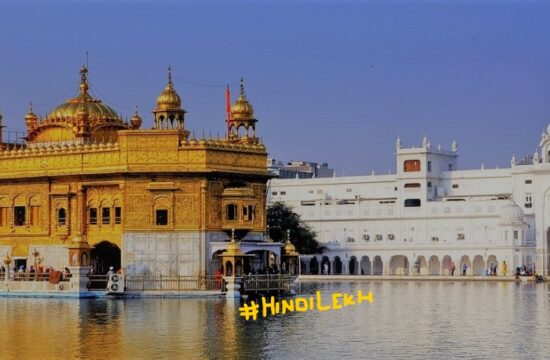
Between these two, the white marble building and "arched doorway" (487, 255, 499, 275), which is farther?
→ the white marble building

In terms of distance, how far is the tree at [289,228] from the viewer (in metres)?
77.6

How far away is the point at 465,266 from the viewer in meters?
78.9

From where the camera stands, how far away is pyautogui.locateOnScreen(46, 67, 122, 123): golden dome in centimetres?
5000

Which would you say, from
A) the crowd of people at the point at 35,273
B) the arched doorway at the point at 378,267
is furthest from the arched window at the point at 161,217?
the arched doorway at the point at 378,267

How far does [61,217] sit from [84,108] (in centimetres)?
544

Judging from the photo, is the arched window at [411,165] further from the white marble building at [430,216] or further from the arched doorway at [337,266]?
the arched doorway at [337,266]

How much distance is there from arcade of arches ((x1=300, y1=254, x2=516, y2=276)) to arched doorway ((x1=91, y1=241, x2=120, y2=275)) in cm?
3320

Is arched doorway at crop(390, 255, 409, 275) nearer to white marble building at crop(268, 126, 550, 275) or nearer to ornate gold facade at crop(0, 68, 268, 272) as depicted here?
white marble building at crop(268, 126, 550, 275)

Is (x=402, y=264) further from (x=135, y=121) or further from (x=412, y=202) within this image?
(x=135, y=121)

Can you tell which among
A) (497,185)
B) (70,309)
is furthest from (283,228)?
(70,309)

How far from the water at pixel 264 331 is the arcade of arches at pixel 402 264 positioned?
3636cm

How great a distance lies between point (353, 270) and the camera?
84.8 m

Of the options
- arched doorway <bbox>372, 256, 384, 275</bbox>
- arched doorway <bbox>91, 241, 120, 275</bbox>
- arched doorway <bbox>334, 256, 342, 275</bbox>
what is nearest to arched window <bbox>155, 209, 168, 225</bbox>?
arched doorway <bbox>91, 241, 120, 275</bbox>

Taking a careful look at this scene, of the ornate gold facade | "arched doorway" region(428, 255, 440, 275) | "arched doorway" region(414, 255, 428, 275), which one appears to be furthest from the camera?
Answer: "arched doorway" region(428, 255, 440, 275)
